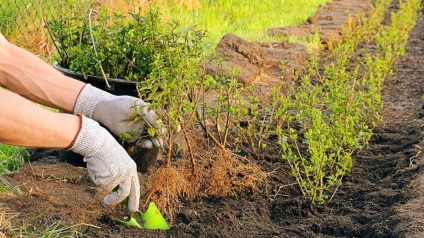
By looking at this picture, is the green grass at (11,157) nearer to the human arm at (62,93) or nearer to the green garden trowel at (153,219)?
the human arm at (62,93)

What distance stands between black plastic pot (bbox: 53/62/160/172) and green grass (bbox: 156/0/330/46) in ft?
9.93

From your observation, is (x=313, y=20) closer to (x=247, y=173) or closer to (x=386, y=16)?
(x=386, y=16)

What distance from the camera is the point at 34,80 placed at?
311 cm

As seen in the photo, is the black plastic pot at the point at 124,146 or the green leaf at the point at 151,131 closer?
the green leaf at the point at 151,131

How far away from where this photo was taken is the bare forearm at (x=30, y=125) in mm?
2482

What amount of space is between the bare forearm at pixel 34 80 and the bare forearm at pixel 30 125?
1.63 feet

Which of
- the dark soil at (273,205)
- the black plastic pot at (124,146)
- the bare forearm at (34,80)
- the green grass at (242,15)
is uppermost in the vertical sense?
the bare forearm at (34,80)

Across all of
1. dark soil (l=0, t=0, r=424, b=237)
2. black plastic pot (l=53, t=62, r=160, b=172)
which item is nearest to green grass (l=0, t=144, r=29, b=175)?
dark soil (l=0, t=0, r=424, b=237)

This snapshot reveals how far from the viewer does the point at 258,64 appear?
568 cm

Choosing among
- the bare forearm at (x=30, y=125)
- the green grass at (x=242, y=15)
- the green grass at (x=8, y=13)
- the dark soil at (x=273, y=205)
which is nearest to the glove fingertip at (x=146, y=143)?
the dark soil at (x=273, y=205)

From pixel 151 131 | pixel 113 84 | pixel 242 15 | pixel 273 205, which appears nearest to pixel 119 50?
pixel 113 84

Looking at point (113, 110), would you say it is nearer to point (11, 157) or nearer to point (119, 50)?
point (119, 50)

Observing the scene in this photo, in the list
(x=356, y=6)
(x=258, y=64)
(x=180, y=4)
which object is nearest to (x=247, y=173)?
(x=258, y=64)

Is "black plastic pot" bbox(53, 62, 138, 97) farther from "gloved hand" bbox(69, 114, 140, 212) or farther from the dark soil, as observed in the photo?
"gloved hand" bbox(69, 114, 140, 212)
